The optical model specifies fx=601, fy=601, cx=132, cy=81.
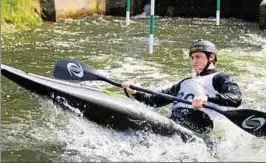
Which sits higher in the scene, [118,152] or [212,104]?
[212,104]

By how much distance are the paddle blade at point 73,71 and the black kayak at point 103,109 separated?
707mm

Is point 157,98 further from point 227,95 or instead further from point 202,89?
point 227,95

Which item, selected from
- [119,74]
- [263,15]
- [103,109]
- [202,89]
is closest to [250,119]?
[202,89]

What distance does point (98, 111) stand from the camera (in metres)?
4.68

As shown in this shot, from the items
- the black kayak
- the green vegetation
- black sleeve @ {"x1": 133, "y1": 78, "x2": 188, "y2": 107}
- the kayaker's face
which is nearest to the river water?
the black kayak

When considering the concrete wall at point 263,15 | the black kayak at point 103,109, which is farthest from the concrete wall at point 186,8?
the black kayak at point 103,109

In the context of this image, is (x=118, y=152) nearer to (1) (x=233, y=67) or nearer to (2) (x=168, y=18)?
(1) (x=233, y=67)

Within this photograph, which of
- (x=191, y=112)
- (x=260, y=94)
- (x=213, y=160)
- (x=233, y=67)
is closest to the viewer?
(x=213, y=160)

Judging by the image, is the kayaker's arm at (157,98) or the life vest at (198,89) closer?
the life vest at (198,89)

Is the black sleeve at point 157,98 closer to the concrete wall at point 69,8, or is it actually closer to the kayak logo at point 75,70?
the kayak logo at point 75,70

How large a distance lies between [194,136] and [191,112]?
0.86 ft

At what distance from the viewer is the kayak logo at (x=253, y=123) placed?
4535 mm

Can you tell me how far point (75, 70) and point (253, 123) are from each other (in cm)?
177

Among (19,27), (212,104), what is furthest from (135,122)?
(19,27)
